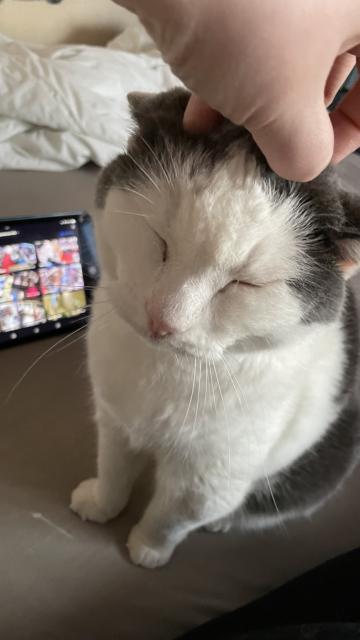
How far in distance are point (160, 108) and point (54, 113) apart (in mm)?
961

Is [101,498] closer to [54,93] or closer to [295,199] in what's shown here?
[295,199]

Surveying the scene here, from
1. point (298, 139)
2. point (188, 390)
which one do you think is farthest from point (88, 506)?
point (298, 139)

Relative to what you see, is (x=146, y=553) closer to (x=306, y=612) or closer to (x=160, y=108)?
(x=306, y=612)

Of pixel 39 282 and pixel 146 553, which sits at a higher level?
pixel 39 282

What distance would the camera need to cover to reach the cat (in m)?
0.42

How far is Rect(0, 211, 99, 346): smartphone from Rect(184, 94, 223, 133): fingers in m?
0.56

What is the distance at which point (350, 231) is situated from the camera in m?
0.46

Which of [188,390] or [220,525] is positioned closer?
[188,390]

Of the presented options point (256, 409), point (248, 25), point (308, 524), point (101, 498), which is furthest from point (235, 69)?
point (308, 524)

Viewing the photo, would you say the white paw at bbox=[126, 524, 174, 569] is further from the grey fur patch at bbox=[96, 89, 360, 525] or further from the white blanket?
the white blanket

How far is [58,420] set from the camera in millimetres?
938

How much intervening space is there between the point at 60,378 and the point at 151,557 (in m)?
0.45

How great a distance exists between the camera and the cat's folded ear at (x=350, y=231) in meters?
0.46

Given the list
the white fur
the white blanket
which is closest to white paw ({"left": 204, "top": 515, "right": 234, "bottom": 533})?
the white fur
